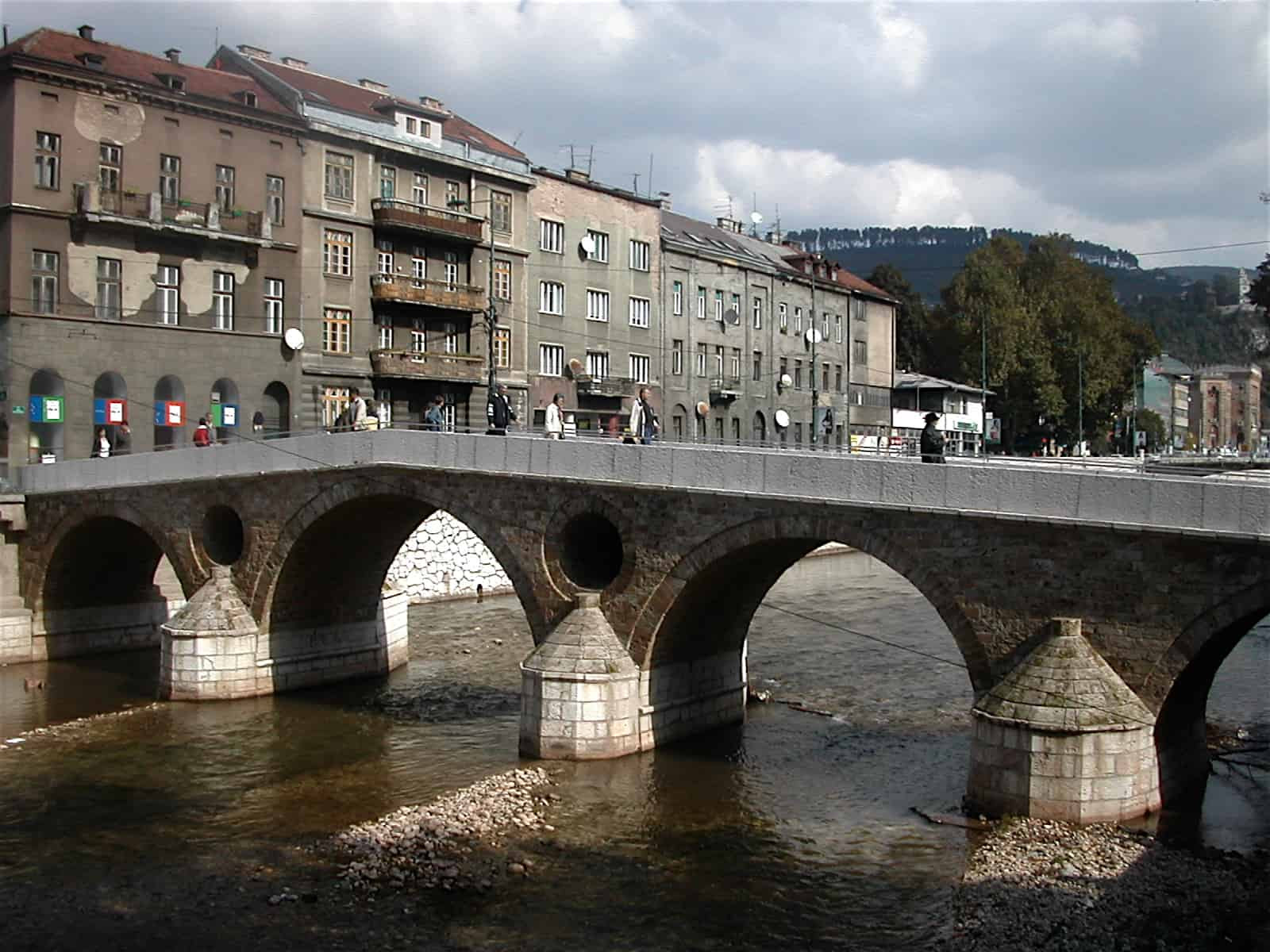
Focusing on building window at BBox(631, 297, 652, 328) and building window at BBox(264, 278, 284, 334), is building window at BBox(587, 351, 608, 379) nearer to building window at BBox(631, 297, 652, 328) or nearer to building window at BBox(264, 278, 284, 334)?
building window at BBox(631, 297, 652, 328)

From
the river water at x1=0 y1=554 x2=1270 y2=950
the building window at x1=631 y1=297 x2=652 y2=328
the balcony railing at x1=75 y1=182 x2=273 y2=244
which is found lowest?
the river water at x1=0 y1=554 x2=1270 y2=950

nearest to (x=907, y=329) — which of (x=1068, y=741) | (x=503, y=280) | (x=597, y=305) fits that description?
(x=597, y=305)

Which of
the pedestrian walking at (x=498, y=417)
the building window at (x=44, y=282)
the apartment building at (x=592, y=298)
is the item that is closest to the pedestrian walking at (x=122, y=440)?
the building window at (x=44, y=282)

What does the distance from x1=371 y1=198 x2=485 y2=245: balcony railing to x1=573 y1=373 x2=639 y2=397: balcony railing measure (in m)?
6.97

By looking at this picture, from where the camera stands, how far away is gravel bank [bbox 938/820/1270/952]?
47.2 ft

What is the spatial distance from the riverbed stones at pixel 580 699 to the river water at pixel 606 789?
0.39 metres

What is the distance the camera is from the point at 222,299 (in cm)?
4034

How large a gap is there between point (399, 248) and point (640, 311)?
12.1 meters

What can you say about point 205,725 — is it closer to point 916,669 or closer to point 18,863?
point 18,863

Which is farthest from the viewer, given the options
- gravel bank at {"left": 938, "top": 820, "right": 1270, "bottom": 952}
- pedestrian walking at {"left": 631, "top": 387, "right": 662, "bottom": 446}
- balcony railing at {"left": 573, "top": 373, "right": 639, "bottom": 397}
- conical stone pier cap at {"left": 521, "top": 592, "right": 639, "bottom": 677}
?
balcony railing at {"left": 573, "top": 373, "right": 639, "bottom": 397}

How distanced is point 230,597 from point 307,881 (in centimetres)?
1314

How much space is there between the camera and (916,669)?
3033 centimetres

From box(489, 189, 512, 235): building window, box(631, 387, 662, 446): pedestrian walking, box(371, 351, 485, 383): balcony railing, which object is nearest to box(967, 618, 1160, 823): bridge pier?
box(631, 387, 662, 446): pedestrian walking

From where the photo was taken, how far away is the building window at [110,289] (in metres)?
37.3
